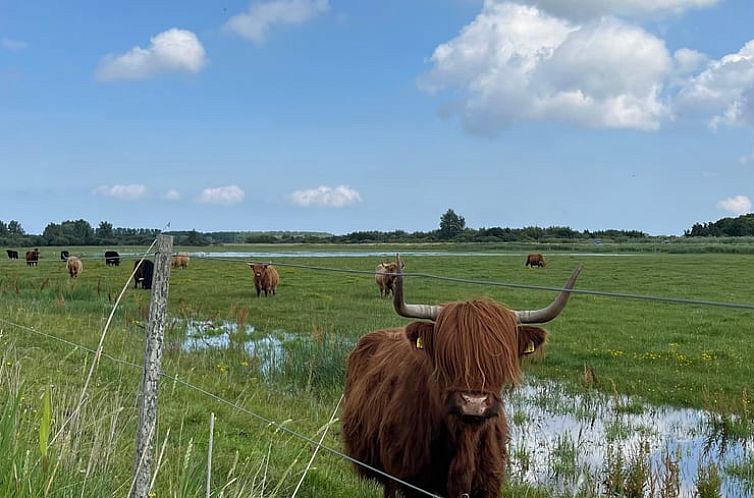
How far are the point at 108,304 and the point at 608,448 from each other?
46.8 ft

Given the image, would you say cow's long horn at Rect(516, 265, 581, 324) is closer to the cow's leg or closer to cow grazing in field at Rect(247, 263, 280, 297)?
the cow's leg

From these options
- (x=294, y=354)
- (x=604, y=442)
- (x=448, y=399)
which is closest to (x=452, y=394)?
(x=448, y=399)

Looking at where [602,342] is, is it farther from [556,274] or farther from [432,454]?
[556,274]

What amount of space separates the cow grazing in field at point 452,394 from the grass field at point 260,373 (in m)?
0.94

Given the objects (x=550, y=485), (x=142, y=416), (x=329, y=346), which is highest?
(x=142, y=416)

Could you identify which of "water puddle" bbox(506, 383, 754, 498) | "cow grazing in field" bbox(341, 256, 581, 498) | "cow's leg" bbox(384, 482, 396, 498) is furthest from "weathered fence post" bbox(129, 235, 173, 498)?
"water puddle" bbox(506, 383, 754, 498)

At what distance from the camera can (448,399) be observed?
142 inches

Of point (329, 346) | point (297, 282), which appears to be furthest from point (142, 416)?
point (297, 282)

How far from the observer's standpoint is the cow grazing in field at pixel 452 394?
3.62 m

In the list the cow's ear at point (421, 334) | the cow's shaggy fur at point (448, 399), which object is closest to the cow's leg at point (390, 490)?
the cow's shaggy fur at point (448, 399)

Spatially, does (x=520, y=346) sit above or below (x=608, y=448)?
above

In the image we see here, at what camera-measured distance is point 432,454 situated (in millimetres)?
4246

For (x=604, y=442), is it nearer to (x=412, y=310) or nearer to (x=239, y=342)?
(x=412, y=310)

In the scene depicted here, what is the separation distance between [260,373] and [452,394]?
7.45m
